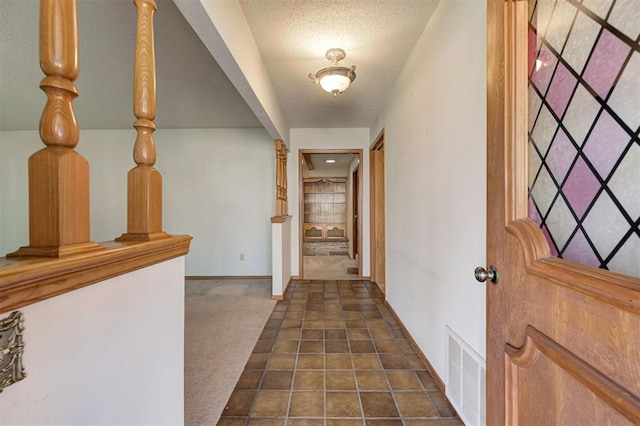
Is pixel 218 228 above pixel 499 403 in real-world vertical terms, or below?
above

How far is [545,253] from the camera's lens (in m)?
0.71

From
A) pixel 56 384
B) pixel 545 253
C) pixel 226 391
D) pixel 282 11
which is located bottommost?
pixel 226 391

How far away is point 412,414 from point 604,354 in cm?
131

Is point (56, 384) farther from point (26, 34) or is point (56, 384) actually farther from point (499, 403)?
point (26, 34)

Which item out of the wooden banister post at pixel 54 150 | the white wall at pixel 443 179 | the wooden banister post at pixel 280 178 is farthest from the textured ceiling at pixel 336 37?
the wooden banister post at pixel 54 150

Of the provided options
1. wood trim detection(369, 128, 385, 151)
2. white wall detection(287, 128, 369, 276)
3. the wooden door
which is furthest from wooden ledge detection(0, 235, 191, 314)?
the wooden door

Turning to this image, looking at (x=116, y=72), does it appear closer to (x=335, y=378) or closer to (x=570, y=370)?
(x=335, y=378)

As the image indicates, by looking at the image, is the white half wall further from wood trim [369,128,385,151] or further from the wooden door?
wood trim [369,128,385,151]

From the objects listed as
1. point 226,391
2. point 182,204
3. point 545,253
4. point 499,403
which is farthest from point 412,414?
point 182,204

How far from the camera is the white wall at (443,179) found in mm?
1311

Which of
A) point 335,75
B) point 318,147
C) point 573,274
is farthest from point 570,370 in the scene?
point 318,147

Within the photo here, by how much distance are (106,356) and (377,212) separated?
388cm

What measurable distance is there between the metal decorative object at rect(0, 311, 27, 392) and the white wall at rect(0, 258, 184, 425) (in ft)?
0.04

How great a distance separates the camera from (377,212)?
430cm
